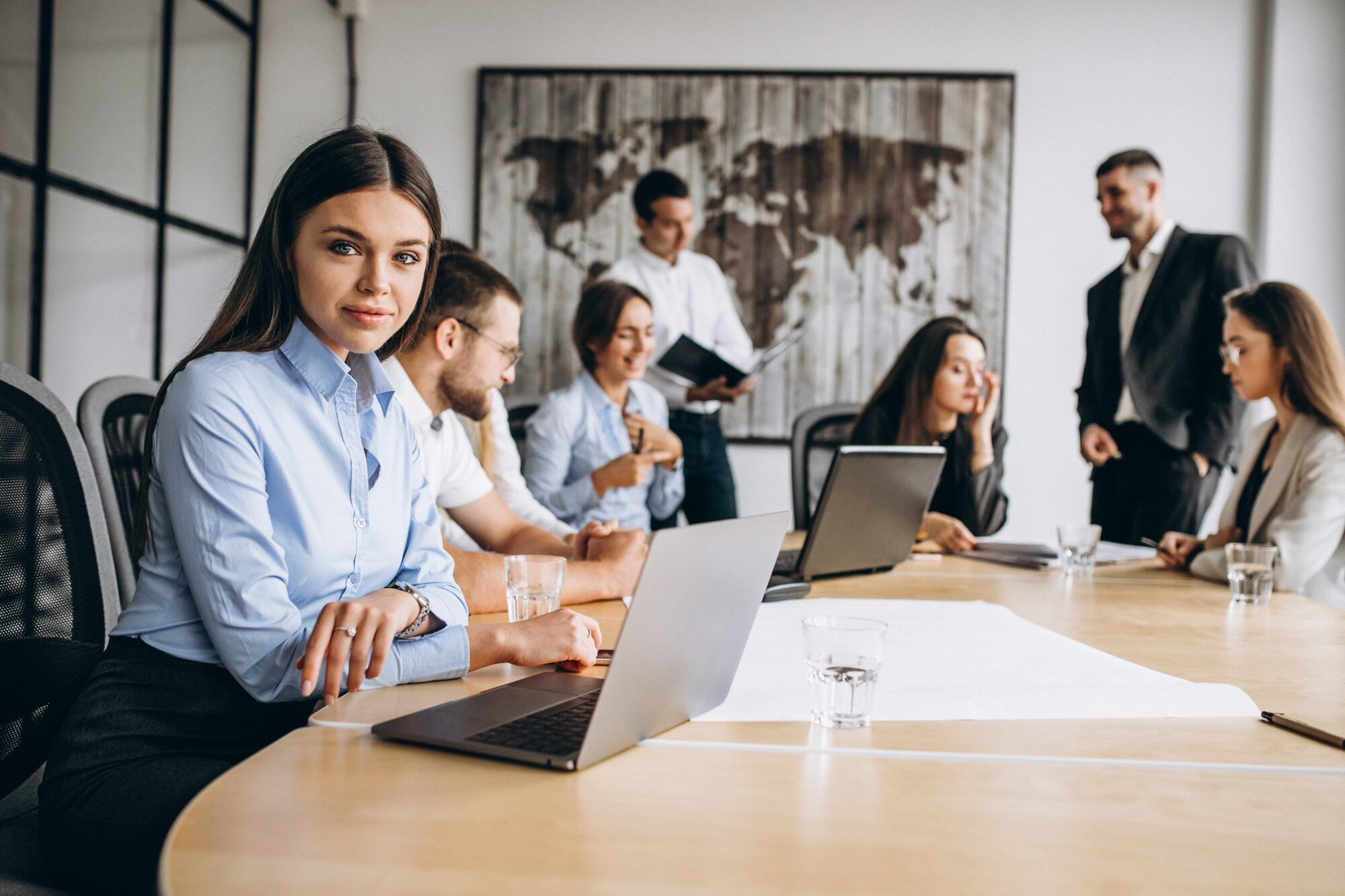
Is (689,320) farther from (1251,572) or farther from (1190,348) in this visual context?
(1251,572)

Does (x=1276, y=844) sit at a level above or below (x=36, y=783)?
above

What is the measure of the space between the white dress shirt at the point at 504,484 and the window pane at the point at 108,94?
166 centimetres

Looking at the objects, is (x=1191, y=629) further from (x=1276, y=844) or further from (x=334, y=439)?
(x=334, y=439)

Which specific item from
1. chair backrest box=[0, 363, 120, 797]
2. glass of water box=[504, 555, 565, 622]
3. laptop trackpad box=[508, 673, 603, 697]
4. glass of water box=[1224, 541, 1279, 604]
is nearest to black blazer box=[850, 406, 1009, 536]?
glass of water box=[1224, 541, 1279, 604]

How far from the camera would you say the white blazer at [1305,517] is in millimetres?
1861

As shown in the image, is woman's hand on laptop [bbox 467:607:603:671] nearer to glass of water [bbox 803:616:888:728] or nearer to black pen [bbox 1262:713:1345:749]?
glass of water [bbox 803:616:888:728]

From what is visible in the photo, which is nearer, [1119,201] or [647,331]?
[647,331]

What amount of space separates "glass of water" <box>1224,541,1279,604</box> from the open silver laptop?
1.11 m

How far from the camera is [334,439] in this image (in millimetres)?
1113

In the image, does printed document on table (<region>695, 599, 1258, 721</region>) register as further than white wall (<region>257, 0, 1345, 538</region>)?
No


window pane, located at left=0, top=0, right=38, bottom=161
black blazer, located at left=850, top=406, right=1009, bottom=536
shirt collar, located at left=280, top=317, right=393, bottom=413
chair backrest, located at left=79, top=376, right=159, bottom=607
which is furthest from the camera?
window pane, located at left=0, top=0, right=38, bottom=161

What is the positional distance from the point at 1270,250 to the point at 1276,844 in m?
3.77

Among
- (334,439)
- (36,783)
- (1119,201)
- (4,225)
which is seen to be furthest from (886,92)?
(36,783)

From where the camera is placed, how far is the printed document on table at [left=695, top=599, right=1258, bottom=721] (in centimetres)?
92
